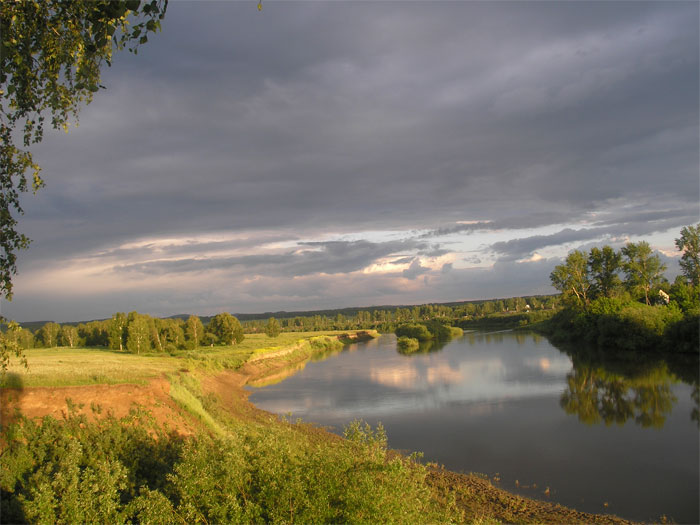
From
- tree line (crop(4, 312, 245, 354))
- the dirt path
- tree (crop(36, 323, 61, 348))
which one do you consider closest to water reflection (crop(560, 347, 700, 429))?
the dirt path

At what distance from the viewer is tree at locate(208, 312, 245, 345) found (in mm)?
59562

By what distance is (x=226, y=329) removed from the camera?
2359 inches

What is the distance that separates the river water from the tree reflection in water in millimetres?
57

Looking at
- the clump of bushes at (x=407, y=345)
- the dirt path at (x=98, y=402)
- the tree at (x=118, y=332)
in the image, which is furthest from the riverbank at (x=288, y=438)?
the clump of bushes at (x=407, y=345)

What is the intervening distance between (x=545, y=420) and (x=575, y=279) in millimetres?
46004

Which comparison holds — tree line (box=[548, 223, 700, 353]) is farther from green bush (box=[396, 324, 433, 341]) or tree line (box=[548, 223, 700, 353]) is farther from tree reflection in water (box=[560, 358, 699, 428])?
green bush (box=[396, 324, 433, 341])

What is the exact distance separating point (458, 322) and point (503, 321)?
12343 millimetres

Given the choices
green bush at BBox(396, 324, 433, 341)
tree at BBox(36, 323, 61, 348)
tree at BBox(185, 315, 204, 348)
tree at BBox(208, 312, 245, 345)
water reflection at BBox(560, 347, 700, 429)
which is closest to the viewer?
water reflection at BBox(560, 347, 700, 429)

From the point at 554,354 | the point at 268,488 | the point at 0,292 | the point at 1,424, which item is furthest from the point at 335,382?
the point at 0,292

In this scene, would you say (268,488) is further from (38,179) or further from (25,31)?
(25,31)

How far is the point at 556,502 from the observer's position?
12.7 metres

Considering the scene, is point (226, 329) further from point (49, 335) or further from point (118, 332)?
point (49, 335)

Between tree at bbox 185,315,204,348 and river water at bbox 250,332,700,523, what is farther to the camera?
tree at bbox 185,315,204,348

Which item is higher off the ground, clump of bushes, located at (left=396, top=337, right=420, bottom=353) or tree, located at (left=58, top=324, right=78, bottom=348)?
tree, located at (left=58, top=324, right=78, bottom=348)
